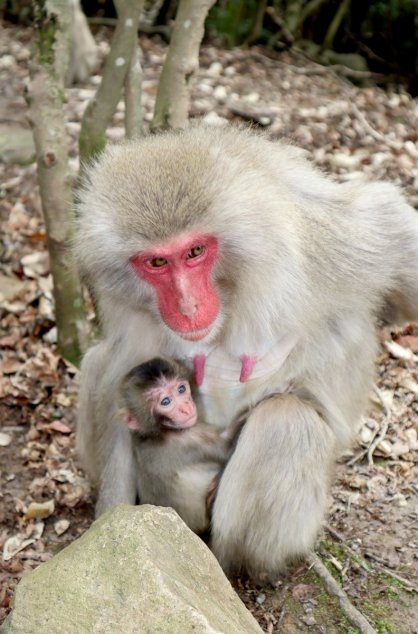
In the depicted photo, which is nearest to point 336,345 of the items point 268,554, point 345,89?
point 268,554

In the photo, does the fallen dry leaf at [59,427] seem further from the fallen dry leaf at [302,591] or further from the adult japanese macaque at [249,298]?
the fallen dry leaf at [302,591]

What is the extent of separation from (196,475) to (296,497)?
453 mm

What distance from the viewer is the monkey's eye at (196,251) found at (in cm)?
333

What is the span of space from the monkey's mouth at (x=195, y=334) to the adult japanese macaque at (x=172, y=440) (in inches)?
15.4

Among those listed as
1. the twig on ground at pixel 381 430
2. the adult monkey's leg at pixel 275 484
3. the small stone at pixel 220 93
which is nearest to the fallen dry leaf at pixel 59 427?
the adult monkey's leg at pixel 275 484

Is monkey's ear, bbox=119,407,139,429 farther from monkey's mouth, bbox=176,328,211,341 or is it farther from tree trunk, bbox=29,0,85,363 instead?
tree trunk, bbox=29,0,85,363

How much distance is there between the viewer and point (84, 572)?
9.37 feet

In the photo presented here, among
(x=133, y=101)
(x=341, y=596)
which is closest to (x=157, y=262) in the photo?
(x=341, y=596)

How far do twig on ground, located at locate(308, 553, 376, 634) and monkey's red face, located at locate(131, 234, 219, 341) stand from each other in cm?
124

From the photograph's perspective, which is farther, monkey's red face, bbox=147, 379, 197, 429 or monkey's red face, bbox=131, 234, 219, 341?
monkey's red face, bbox=147, 379, 197, 429

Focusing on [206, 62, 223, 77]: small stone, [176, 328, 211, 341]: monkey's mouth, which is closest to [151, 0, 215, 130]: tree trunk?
[176, 328, 211, 341]: monkey's mouth

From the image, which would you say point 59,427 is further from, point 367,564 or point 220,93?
point 220,93

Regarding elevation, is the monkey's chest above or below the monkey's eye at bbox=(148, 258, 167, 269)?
below

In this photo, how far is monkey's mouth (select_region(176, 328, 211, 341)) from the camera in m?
3.40
